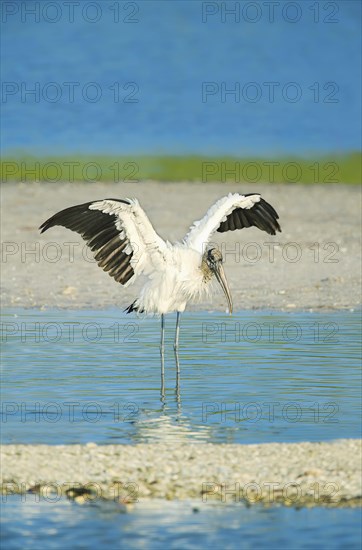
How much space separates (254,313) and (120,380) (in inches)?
166

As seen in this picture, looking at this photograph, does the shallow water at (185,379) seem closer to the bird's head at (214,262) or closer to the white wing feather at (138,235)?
the bird's head at (214,262)

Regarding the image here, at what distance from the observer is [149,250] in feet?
42.0

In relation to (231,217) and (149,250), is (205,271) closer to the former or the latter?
(149,250)

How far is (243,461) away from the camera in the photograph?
8836 millimetres

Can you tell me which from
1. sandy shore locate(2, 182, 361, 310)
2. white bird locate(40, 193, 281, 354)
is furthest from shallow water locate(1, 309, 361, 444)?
sandy shore locate(2, 182, 361, 310)


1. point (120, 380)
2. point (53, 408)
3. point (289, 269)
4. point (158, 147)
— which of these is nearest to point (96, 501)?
point (53, 408)

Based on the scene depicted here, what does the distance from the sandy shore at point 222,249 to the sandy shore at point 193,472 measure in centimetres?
703

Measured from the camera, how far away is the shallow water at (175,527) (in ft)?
24.5

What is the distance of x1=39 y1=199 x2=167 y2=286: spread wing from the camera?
1212 centimetres

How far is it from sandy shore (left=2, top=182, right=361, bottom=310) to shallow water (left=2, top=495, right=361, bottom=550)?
26.6 ft

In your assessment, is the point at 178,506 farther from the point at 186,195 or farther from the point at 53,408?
the point at 186,195

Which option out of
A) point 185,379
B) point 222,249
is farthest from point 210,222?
point 222,249

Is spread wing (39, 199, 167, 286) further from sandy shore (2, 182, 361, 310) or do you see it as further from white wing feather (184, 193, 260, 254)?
sandy shore (2, 182, 361, 310)

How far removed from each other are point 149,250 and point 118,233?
376mm
